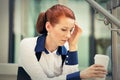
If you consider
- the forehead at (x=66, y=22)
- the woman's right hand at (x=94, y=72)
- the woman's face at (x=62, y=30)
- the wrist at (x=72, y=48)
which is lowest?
the woman's right hand at (x=94, y=72)

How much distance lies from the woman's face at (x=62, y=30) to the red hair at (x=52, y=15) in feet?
0.09

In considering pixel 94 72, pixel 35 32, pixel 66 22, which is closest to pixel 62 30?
pixel 66 22

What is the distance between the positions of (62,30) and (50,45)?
0.43ft

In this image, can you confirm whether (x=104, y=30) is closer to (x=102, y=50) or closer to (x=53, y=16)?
(x=102, y=50)

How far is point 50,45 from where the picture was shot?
1.46m

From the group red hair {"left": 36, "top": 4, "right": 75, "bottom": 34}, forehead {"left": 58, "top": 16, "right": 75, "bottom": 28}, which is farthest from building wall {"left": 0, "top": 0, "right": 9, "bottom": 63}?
forehead {"left": 58, "top": 16, "right": 75, "bottom": 28}

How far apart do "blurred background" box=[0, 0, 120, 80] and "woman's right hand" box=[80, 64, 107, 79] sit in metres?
0.03

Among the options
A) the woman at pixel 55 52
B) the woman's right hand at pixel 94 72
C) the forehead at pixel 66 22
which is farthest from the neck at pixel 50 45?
the woman's right hand at pixel 94 72

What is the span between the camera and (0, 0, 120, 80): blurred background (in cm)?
143

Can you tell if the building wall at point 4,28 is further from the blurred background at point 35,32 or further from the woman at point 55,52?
the woman at point 55,52

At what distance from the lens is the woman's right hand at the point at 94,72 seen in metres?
1.41

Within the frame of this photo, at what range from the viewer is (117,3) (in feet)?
4.39

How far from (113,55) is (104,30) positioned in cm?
17

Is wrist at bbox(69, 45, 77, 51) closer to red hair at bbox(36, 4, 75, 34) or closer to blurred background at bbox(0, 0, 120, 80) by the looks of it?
blurred background at bbox(0, 0, 120, 80)
